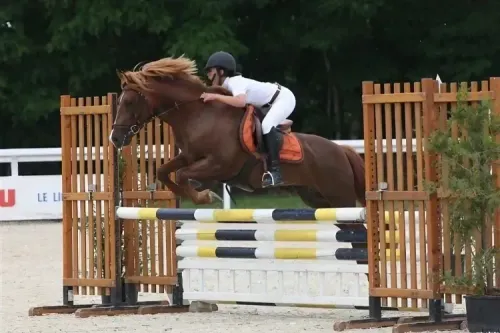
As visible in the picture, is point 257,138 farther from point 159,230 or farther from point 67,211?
point 67,211

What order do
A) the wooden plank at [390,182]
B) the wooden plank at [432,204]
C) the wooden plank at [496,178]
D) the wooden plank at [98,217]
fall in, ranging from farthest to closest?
the wooden plank at [98,217] < the wooden plank at [390,182] < the wooden plank at [432,204] < the wooden plank at [496,178]

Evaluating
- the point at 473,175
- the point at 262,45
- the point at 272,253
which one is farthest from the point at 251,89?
the point at 262,45

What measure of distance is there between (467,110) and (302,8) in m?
20.0

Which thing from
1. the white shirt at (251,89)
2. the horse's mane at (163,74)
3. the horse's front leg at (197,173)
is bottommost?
the horse's front leg at (197,173)

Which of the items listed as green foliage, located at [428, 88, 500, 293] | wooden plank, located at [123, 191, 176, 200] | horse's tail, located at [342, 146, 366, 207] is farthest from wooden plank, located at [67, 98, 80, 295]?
green foliage, located at [428, 88, 500, 293]

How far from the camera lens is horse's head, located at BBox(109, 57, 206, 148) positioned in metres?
8.01

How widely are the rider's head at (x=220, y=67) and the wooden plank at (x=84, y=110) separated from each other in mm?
791

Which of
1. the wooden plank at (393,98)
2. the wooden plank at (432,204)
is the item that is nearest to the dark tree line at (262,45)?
the wooden plank at (393,98)

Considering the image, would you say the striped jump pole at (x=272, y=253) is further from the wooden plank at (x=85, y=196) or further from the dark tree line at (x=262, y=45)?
the dark tree line at (x=262, y=45)

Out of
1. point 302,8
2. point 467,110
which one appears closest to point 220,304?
point 467,110

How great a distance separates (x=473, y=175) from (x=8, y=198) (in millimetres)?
11400

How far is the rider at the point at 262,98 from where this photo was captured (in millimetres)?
8219

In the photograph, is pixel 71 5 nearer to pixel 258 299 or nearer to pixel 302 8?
pixel 302 8

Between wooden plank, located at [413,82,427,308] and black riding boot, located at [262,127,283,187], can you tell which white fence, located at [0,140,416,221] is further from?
wooden plank, located at [413,82,427,308]
